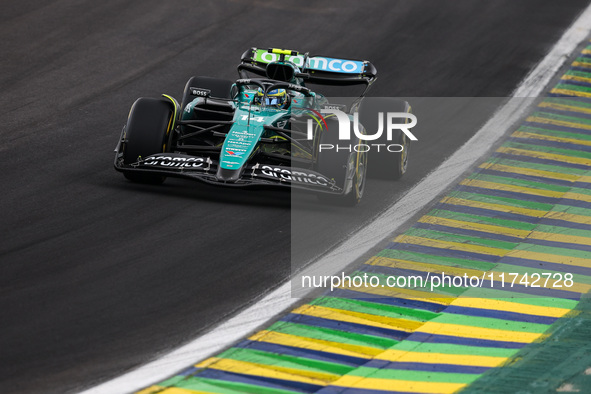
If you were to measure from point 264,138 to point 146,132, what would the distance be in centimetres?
148

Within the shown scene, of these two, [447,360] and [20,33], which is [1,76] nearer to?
[20,33]

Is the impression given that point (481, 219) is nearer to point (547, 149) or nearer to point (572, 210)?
point (572, 210)

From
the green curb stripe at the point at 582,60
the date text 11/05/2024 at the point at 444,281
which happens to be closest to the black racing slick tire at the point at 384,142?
the date text 11/05/2024 at the point at 444,281

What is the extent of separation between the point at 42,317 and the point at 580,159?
9.60 metres

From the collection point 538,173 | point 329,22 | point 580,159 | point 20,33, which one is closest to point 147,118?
point 538,173

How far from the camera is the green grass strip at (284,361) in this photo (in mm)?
8906

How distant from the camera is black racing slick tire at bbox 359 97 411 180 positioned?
14.7 metres

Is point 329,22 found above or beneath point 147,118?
above

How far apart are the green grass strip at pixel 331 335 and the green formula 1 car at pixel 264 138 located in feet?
10.4

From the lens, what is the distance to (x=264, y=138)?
1333cm


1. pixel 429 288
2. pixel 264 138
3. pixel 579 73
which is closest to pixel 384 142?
pixel 264 138

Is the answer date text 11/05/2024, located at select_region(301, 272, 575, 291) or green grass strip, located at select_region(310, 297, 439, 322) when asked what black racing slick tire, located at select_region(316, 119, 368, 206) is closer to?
date text 11/05/2024, located at select_region(301, 272, 575, 291)

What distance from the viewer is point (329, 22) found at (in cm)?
2298

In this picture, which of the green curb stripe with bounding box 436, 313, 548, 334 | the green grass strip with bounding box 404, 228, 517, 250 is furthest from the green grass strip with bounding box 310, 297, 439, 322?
the green grass strip with bounding box 404, 228, 517, 250
